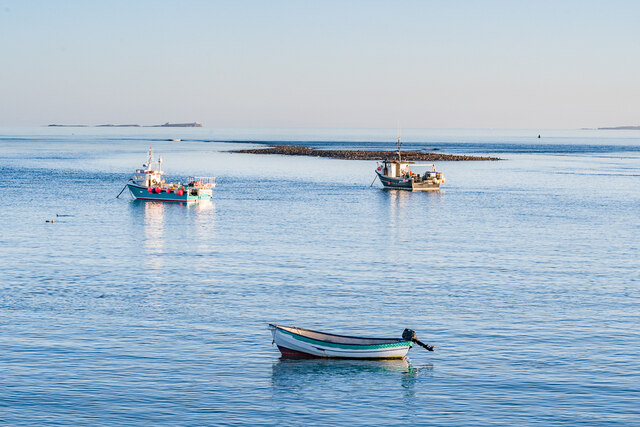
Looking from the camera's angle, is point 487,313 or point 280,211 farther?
point 280,211

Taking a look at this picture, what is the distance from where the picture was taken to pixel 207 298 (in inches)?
2085

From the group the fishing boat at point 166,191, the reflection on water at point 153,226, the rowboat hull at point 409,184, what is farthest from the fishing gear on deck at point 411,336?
the rowboat hull at point 409,184

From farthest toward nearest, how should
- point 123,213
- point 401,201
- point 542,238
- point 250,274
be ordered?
point 401,201
point 123,213
point 542,238
point 250,274

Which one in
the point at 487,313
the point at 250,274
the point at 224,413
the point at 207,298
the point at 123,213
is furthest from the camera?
the point at 123,213

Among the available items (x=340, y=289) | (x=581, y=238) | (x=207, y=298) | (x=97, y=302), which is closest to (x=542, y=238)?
(x=581, y=238)

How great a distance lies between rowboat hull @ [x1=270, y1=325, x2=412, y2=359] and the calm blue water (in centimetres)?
50

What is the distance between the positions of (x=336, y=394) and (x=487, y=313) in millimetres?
16021

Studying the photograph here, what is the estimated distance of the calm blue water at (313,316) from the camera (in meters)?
34.4

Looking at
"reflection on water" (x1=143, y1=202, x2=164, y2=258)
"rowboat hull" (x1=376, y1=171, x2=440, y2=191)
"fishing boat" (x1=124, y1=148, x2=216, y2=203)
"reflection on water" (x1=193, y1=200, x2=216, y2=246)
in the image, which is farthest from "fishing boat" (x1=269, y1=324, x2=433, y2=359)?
"rowboat hull" (x1=376, y1=171, x2=440, y2=191)

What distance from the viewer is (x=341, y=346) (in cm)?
4025

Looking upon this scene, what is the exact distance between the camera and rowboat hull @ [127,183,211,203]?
118 m

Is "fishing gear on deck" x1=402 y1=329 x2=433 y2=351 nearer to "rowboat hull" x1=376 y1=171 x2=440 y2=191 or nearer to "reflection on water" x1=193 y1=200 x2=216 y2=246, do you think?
"reflection on water" x1=193 y1=200 x2=216 y2=246

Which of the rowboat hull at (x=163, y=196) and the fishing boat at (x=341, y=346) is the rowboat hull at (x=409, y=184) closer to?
the rowboat hull at (x=163, y=196)

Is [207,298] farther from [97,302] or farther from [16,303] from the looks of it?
[16,303]
